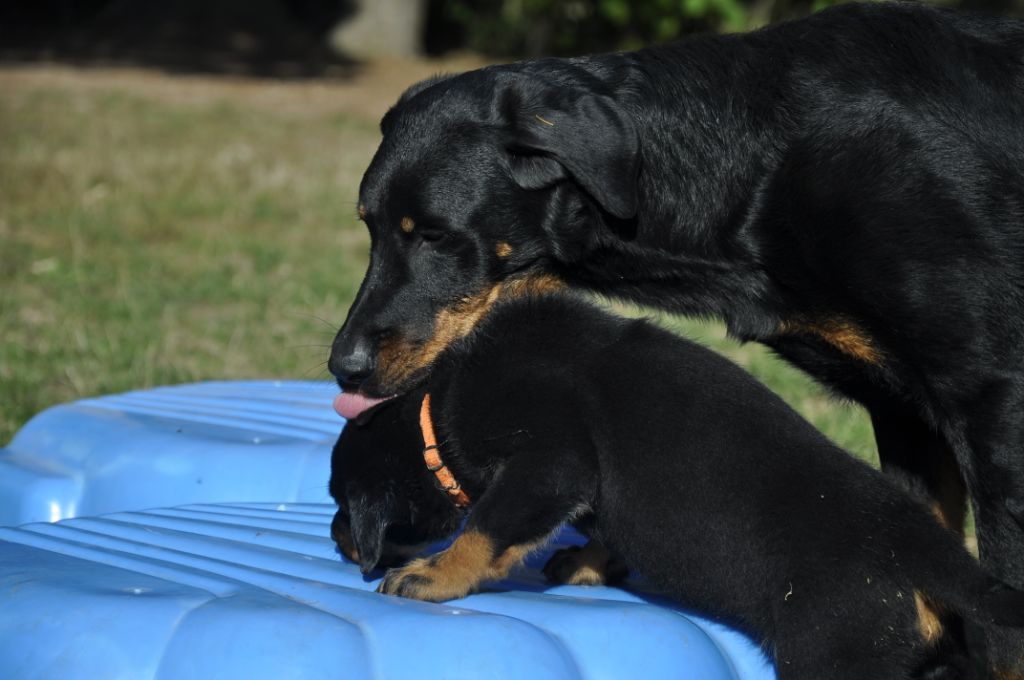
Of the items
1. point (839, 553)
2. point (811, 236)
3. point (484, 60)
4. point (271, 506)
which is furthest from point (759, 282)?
point (484, 60)

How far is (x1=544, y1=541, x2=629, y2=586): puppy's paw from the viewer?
370cm

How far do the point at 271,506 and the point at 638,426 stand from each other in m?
1.65

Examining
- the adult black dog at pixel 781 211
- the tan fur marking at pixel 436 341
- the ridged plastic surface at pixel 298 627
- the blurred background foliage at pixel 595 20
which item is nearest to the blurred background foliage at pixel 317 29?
the blurred background foliage at pixel 595 20

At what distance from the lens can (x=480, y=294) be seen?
378cm

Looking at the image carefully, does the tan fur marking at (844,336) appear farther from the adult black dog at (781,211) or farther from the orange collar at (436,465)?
the orange collar at (436,465)

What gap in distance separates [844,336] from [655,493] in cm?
80

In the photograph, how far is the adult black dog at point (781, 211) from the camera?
10.8ft

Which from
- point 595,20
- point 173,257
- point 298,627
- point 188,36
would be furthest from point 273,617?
point 188,36

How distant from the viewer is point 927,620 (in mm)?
2973

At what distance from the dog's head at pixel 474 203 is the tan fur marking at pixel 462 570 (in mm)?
676

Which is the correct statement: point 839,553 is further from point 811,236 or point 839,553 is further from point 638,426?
point 811,236

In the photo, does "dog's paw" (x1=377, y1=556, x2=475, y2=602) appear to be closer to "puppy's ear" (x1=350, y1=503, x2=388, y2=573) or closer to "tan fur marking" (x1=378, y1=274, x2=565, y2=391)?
"puppy's ear" (x1=350, y1=503, x2=388, y2=573)

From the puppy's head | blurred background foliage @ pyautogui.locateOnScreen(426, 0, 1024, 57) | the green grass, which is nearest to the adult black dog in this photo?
the puppy's head

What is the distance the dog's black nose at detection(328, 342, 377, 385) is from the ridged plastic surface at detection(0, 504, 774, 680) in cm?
57
